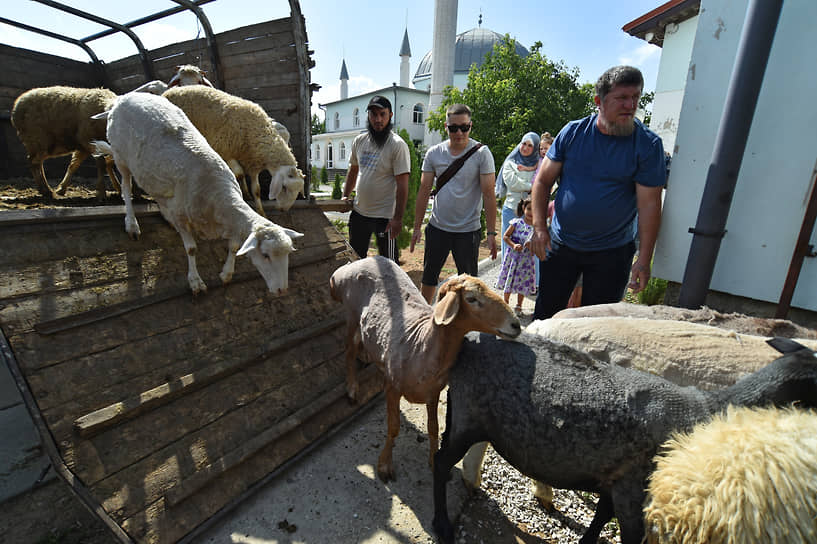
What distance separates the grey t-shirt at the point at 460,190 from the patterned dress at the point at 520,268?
5.23 ft

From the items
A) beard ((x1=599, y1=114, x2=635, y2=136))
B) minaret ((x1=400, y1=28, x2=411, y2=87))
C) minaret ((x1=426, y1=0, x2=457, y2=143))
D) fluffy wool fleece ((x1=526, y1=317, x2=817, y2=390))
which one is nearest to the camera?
fluffy wool fleece ((x1=526, y1=317, x2=817, y2=390))

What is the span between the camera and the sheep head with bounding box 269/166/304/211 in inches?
152

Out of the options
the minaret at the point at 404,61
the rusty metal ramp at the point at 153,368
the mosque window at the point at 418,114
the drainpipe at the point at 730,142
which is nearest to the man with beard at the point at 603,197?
the drainpipe at the point at 730,142

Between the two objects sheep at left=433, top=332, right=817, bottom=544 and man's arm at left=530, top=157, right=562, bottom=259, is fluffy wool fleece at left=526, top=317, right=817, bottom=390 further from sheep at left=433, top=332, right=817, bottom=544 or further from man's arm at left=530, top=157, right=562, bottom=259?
man's arm at left=530, top=157, right=562, bottom=259

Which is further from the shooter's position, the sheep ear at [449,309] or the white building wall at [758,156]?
the white building wall at [758,156]

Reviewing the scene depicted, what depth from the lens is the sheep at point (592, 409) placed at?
1434 millimetres

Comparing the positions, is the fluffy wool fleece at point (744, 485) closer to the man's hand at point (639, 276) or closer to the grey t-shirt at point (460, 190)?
the man's hand at point (639, 276)

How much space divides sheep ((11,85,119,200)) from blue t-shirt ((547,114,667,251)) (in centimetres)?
481

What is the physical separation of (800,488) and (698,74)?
3668 millimetres

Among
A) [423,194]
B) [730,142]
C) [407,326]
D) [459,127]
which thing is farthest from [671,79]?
[407,326]

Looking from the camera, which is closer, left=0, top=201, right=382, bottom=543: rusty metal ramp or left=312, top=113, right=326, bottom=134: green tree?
left=0, top=201, right=382, bottom=543: rusty metal ramp

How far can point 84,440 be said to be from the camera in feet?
6.27

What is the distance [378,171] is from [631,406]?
3.36m

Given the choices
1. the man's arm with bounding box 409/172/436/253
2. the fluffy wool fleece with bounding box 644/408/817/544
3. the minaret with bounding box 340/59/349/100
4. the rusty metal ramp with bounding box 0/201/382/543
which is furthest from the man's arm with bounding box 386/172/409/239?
the minaret with bounding box 340/59/349/100
